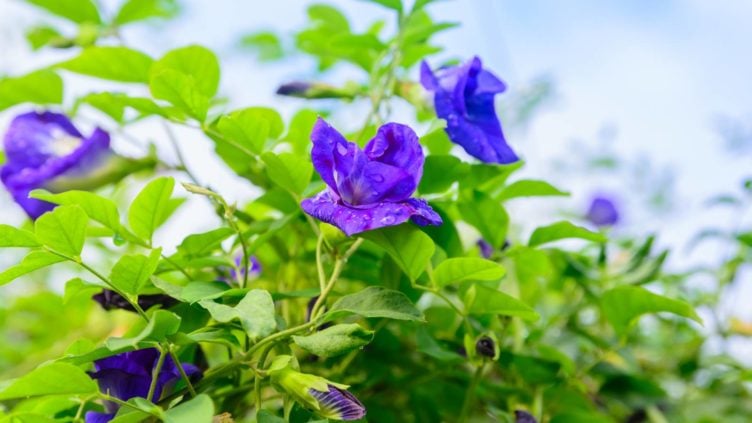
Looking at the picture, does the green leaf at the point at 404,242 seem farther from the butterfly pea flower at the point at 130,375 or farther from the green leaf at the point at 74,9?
the green leaf at the point at 74,9

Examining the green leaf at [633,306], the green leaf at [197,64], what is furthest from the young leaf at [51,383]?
the green leaf at [633,306]

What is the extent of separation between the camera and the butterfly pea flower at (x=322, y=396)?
1.22 ft

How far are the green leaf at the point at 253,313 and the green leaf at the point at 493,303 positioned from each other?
16cm

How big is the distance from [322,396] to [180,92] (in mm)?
218

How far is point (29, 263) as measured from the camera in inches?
15.5

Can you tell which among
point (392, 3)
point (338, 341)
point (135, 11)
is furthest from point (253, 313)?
point (135, 11)

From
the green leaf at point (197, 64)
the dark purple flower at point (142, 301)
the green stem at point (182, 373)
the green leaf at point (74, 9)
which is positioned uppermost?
the green leaf at point (197, 64)

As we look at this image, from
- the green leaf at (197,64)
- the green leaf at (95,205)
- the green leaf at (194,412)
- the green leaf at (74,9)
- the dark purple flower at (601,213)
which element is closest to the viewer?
the green leaf at (194,412)

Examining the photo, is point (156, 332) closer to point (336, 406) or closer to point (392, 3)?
point (336, 406)

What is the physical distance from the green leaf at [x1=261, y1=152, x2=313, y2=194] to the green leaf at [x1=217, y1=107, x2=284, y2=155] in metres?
0.03

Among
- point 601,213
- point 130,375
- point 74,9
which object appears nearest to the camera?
point 130,375

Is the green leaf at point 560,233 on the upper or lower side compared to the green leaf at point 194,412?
upper

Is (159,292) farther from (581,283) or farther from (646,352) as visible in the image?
(646,352)

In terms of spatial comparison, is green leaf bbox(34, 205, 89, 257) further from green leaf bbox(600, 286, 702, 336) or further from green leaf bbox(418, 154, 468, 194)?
green leaf bbox(600, 286, 702, 336)
